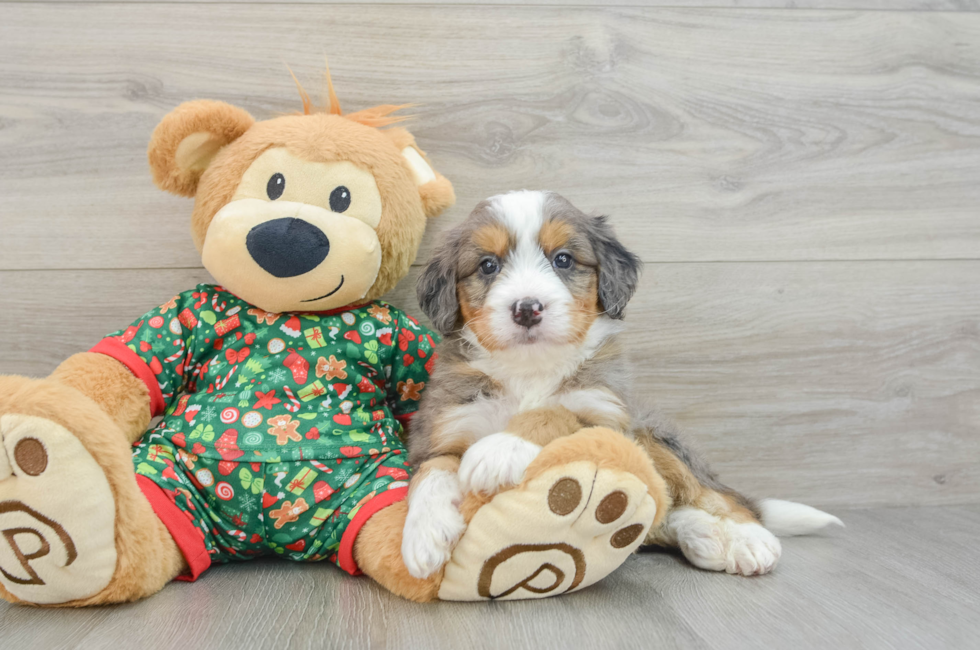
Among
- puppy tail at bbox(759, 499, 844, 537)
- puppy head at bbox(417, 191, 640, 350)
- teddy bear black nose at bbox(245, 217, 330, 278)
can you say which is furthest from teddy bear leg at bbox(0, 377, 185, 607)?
puppy tail at bbox(759, 499, 844, 537)

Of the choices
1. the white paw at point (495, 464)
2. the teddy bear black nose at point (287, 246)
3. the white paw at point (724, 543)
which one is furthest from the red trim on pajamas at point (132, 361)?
the white paw at point (724, 543)

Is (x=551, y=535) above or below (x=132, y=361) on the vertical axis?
below

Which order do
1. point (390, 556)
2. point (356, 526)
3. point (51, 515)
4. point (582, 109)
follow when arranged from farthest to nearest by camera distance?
point (582, 109), point (356, 526), point (390, 556), point (51, 515)

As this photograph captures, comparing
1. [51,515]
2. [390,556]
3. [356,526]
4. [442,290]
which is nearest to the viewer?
[51,515]

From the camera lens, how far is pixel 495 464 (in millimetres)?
1328

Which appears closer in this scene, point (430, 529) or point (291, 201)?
point (430, 529)

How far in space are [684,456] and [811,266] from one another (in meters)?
0.90

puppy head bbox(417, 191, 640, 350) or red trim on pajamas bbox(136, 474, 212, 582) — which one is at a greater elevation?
puppy head bbox(417, 191, 640, 350)

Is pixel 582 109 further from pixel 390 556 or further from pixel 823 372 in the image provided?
pixel 390 556

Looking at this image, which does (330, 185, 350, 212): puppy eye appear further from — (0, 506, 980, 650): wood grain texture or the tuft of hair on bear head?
(0, 506, 980, 650): wood grain texture

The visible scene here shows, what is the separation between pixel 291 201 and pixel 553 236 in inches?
25.2

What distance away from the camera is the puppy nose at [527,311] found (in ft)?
4.74

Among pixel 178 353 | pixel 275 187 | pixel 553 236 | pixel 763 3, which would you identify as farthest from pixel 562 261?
pixel 763 3

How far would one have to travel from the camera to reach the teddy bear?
1.27 m
